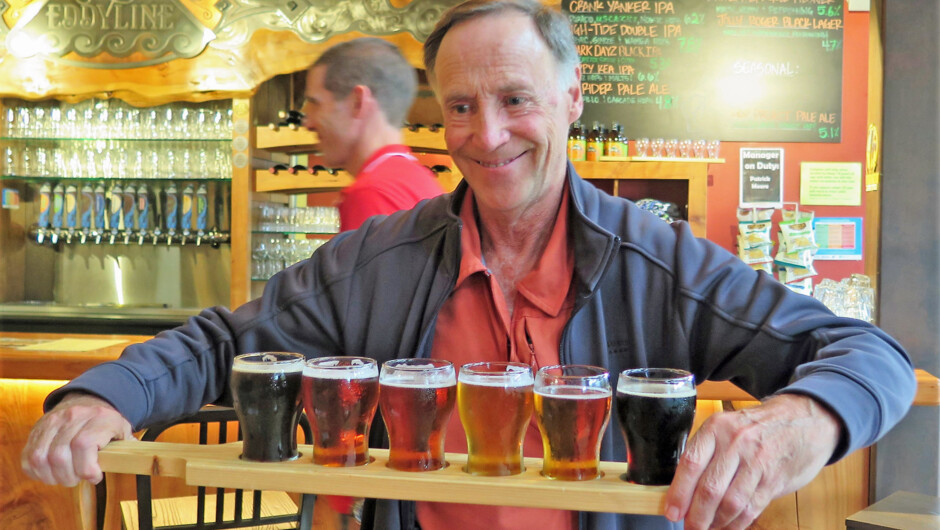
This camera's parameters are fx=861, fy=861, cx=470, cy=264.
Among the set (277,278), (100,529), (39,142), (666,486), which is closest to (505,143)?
(277,278)

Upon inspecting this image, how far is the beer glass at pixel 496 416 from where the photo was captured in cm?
105

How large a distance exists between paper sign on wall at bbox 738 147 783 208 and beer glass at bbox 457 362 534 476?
14.2ft

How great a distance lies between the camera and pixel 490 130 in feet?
4.45

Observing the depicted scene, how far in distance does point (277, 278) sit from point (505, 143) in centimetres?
47

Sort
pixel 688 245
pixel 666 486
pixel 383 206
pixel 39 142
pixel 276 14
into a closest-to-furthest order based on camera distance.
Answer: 1. pixel 666 486
2. pixel 688 245
3. pixel 383 206
4. pixel 276 14
5. pixel 39 142

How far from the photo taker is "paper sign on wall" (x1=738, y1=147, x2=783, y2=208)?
5023 mm

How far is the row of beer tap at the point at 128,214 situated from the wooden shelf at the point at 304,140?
49 cm

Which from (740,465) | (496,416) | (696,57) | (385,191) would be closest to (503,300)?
(496,416)

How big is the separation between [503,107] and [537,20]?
0.15 m

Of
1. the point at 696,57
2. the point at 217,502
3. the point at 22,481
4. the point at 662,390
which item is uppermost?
the point at 696,57

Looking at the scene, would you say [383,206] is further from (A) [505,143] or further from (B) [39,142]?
(B) [39,142]

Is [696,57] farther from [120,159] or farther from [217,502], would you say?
[217,502]

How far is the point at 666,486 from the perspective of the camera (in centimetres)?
99

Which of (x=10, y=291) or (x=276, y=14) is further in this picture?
(x=10, y=291)
